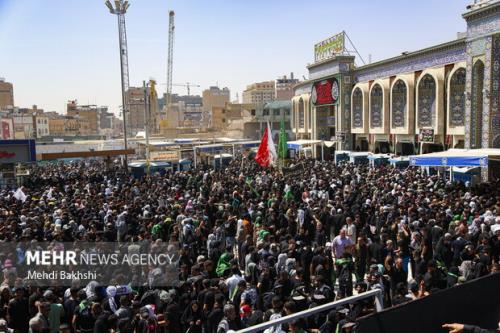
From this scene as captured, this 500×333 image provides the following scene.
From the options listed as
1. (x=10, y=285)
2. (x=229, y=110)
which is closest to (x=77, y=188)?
(x=10, y=285)

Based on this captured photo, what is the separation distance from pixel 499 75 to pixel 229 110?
250 feet

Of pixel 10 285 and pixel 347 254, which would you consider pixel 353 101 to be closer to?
pixel 347 254

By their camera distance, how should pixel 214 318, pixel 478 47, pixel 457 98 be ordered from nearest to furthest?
pixel 214 318, pixel 478 47, pixel 457 98

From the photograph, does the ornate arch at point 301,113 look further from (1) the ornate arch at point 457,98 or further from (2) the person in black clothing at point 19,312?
(2) the person in black clothing at point 19,312

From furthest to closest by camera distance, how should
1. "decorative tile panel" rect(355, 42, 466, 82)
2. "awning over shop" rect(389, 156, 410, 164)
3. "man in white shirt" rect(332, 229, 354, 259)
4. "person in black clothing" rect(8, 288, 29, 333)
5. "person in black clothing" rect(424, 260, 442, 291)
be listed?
"decorative tile panel" rect(355, 42, 466, 82) → "awning over shop" rect(389, 156, 410, 164) → "man in white shirt" rect(332, 229, 354, 259) → "person in black clothing" rect(424, 260, 442, 291) → "person in black clothing" rect(8, 288, 29, 333)

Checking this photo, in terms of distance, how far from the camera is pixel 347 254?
8.05 meters

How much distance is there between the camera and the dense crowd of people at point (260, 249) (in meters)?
6.12

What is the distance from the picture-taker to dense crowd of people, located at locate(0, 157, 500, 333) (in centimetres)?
612

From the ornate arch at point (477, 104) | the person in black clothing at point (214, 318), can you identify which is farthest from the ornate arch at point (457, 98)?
the person in black clothing at point (214, 318)

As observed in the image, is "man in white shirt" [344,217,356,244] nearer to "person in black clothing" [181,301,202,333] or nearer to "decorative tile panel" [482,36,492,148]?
"person in black clothing" [181,301,202,333]

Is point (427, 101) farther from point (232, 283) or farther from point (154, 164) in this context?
point (232, 283)

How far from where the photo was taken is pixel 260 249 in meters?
8.66

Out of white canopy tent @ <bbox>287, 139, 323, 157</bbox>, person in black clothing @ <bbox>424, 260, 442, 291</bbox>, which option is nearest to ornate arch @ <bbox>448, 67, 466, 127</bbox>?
white canopy tent @ <bbox>287, 139, 323, 157</bbox>

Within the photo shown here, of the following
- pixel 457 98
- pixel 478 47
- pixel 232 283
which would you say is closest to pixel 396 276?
pixel 232 283
